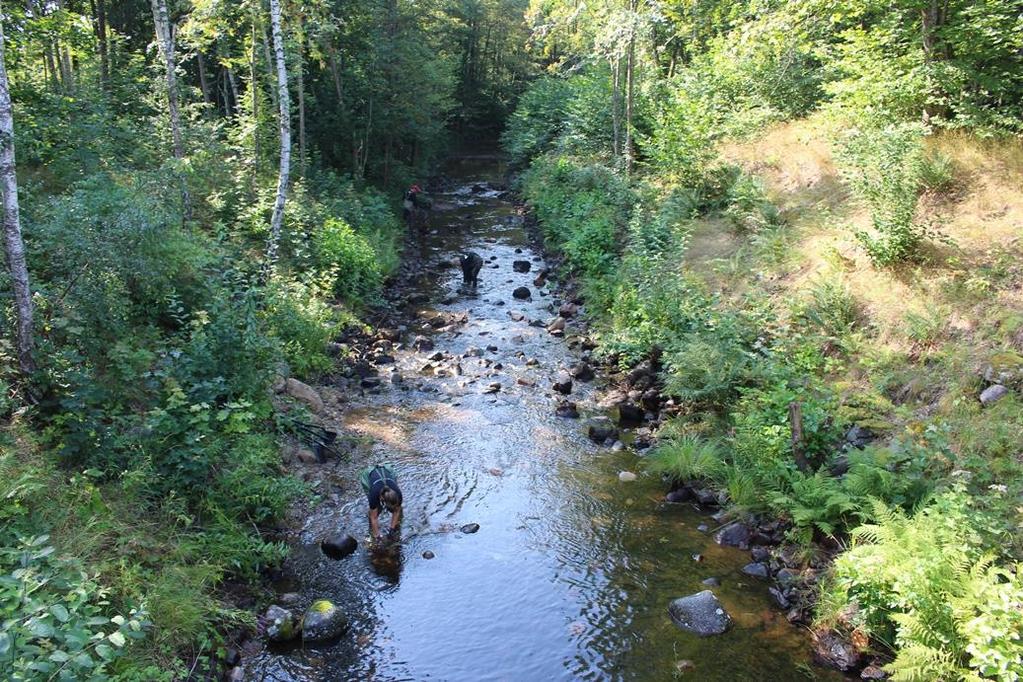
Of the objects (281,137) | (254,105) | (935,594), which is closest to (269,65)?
(254,105)

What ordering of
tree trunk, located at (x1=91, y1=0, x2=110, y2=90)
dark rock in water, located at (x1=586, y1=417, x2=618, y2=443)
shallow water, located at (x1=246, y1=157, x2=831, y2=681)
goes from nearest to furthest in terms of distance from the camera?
1. shallow water, located at (x1=246, y1=157, x2=831, y2=681)
2. dark rock in water, located at (x1=586, y1=417, x2=618, y2=443)
3. tree trunk, located at (x1=91, y1=0, x2=110, y2=90)

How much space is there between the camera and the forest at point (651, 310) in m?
7.13

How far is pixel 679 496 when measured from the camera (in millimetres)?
11055

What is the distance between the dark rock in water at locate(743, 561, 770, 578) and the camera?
30.3ft

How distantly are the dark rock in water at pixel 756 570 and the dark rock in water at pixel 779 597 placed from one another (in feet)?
0.87

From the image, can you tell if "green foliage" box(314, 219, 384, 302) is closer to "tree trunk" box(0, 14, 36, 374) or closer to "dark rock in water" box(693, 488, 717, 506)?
"tree trunk" box(0, 14, 36, 374)

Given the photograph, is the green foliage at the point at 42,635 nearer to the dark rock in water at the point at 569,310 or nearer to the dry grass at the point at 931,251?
the dry grass at the point at 931,251

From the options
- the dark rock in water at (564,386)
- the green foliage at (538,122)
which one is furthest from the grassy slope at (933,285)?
the green foliage at (538,122)

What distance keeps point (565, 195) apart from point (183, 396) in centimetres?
1987

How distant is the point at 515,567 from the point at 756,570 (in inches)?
127

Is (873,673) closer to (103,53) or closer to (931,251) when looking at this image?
(931,251)

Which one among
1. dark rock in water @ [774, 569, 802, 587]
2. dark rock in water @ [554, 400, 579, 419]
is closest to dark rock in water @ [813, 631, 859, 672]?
dark rock in water @ [774, 569, 802, 587]

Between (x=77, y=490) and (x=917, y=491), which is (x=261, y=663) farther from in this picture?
(x=917, y=491)

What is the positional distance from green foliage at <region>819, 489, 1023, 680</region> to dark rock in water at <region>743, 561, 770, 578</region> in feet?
3.12
